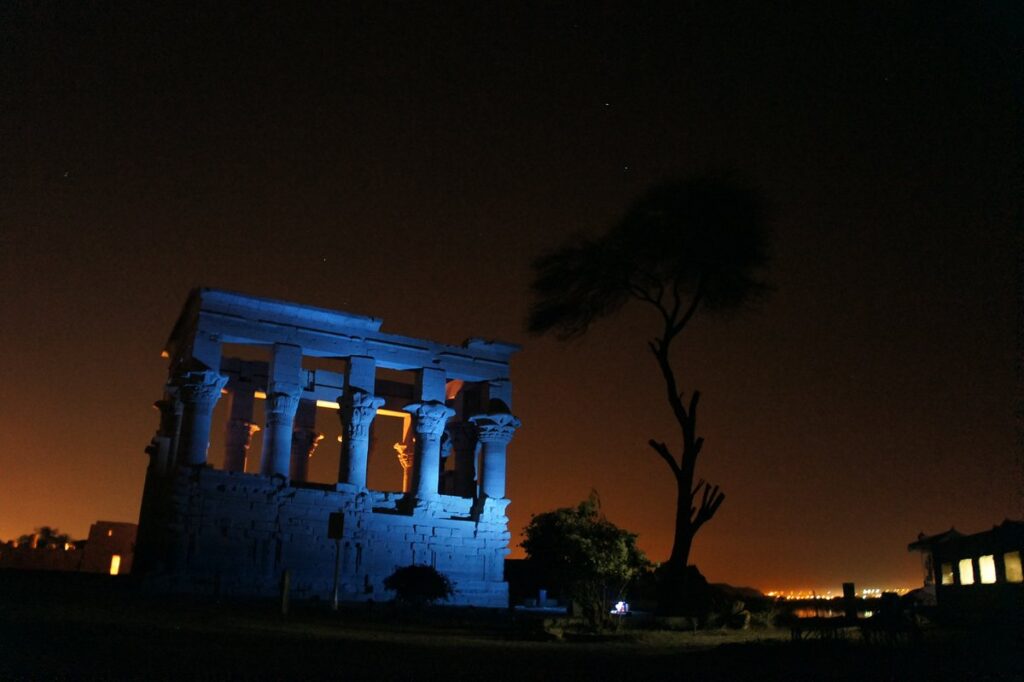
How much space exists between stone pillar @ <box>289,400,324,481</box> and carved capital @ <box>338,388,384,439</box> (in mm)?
6960

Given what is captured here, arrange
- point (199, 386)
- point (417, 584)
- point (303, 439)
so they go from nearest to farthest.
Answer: point (417, 584) → point (199, 386) → point (303, 439)

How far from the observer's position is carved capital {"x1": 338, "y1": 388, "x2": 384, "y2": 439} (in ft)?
107

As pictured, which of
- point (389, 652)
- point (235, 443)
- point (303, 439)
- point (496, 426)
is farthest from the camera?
point (303, 439)

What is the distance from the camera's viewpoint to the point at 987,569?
23750mm

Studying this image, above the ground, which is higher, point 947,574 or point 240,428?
point 240,428

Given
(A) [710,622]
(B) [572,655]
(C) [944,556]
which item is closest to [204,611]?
(B) [572,655]

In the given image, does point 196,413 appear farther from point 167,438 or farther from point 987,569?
point 987,569

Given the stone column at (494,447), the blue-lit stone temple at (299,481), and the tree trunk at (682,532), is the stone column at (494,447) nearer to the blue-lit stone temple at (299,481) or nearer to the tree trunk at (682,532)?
the blue-lit stone temple at (299,481)

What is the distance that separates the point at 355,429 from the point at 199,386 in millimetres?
6047

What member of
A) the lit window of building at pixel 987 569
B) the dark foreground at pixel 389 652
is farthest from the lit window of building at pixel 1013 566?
the dark foreground at pixel 389 652

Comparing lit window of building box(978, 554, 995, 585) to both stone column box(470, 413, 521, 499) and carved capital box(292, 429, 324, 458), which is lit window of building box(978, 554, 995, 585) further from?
carved capital box(292, 429, 324, 458)

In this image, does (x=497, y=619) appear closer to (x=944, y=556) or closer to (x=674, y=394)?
(x=674, y=394)

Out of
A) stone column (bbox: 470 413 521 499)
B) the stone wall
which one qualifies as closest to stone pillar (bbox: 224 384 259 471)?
the stone wall

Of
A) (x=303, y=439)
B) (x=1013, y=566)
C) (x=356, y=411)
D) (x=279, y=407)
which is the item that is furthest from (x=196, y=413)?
(x=1013, y=566)
